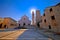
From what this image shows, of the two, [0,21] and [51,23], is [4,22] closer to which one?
[0,21]

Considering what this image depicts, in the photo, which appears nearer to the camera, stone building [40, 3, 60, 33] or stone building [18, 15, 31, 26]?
stone building [40, 3, 60, 33]

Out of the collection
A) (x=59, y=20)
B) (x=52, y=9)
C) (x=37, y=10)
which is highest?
(x=37, y=10)

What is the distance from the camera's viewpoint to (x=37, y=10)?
37188 millimetres

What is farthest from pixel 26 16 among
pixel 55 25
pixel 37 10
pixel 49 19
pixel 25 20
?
pixel 55 25

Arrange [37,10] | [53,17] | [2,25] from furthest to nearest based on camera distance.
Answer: [2,25], [37,10], [53,17]

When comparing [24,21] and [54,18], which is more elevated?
[24,21]

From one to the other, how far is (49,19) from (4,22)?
2742 centimetres

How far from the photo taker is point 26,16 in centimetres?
4416

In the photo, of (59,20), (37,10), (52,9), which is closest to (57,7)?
(52,9)

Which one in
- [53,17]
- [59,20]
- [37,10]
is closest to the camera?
[59,20]

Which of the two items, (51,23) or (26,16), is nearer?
(51,23)

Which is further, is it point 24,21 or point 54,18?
point 24,21

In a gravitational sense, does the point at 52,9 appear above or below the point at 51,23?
above

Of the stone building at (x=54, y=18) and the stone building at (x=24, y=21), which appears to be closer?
the stone building at (x=54, y=18)
